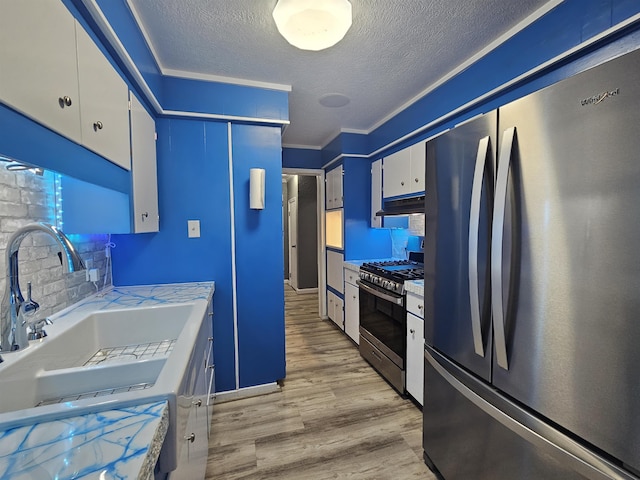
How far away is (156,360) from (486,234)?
1.32 metres

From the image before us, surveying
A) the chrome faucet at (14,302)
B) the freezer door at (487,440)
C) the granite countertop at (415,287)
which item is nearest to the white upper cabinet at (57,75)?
the chrome faucet at (14,302)

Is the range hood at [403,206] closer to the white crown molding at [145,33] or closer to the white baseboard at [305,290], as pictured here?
the white crown molding at [145,33]

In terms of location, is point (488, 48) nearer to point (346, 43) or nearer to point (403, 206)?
point (346, 43)

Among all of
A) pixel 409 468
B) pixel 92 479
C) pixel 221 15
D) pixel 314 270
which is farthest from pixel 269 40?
pixel 314 270

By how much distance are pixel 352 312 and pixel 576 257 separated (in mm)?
2542

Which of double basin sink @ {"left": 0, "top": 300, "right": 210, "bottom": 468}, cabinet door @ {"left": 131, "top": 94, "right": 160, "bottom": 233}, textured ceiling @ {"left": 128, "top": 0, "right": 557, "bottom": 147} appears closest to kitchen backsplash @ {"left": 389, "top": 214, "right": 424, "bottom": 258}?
textured ceiling @ {"left": 128, "top": 0, "right": 557, "bottom": 147}

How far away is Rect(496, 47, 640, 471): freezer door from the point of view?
77cm

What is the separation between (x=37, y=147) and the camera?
761mm

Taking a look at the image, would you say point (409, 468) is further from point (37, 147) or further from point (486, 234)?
point (37, 147)

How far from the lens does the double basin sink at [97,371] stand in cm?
69

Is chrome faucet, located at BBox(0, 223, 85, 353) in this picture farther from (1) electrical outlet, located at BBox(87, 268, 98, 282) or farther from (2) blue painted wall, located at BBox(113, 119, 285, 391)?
(2) blue painted wall, located at BBox(113, 119, 285, 391)

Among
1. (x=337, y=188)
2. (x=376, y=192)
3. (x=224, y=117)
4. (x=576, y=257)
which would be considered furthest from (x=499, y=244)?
(x=337, y=188)

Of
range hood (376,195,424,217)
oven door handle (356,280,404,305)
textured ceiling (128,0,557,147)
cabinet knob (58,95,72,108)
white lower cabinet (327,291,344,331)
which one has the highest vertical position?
textured ceiling (128,0,557,147)

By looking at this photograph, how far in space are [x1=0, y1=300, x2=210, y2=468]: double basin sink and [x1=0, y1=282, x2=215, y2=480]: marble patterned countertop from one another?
30 mm
